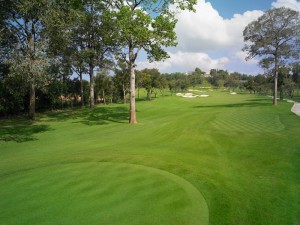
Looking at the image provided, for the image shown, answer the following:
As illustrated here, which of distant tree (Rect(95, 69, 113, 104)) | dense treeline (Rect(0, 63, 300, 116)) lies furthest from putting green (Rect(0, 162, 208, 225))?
distant tree (Rect(95, 69, 113, 104))

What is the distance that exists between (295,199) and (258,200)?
3.42ft

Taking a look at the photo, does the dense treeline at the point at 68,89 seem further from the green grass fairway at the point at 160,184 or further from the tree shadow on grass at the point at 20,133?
the green grass fairway at the point at 160,184

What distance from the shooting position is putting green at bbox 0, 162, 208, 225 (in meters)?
5.51

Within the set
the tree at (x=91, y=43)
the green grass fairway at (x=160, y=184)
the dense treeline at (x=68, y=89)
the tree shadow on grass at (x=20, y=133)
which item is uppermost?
the tree at (x=91, y=43)

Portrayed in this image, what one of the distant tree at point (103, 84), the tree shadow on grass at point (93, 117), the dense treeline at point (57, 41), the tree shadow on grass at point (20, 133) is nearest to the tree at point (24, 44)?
the dense treeline at point (57, 41)

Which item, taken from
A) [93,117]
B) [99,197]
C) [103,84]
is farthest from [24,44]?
[103,84]

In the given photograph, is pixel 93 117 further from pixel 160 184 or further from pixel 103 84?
pixel 103 84

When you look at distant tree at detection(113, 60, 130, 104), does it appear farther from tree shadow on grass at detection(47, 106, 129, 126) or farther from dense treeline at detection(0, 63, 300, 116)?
tree shadow on grass at detection(47, 106, 129, 126)

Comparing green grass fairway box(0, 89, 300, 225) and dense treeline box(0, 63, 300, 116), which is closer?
green grass fairway box(0, 89, 300, 225)

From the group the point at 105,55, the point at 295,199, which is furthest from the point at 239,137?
the point at 105,55

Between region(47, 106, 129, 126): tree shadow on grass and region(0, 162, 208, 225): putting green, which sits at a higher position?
region(47, 106, 129, 126): tree shadow on grass

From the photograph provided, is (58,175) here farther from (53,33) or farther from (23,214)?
(53,33)

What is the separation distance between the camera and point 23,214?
568 cm

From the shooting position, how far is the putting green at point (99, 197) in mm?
5512
